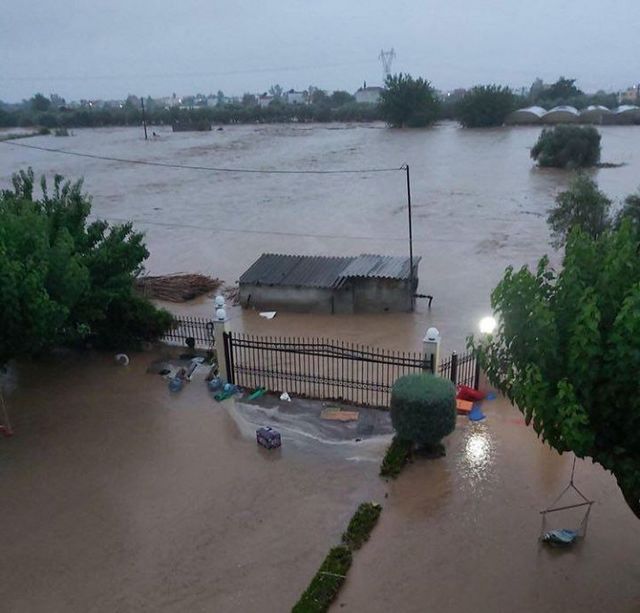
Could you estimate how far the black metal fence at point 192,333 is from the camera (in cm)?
1449

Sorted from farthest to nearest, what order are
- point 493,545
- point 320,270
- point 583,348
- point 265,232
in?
point 265,232 < point 320,270 < point 493,545 < point 583,348

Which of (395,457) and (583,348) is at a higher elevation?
(583,348)

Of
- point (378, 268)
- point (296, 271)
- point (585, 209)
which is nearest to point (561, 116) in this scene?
point (585, 209)

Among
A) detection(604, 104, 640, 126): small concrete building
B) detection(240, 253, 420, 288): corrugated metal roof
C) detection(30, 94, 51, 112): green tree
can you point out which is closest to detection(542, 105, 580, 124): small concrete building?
detection(604, 104, 640, 126): small concrete building

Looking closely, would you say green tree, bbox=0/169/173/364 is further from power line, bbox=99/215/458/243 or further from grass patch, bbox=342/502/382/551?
power line, bbox=99/215/458/243

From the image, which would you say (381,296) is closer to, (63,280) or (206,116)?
(63,280)

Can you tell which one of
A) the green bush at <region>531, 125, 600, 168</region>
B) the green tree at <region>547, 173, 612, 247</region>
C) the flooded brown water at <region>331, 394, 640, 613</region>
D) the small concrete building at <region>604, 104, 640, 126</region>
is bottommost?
the flooded brown water at <region>331, 394, 640, 613</region>

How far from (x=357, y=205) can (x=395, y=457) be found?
81.6 feet

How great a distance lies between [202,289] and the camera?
778 inches

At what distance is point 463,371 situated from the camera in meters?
12.8

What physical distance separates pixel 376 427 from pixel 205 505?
3.33 m

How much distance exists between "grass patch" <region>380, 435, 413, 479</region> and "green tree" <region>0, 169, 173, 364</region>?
5.83 metres

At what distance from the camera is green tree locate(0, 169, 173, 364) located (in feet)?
31.5

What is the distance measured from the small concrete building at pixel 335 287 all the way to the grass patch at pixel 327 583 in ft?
31.6
